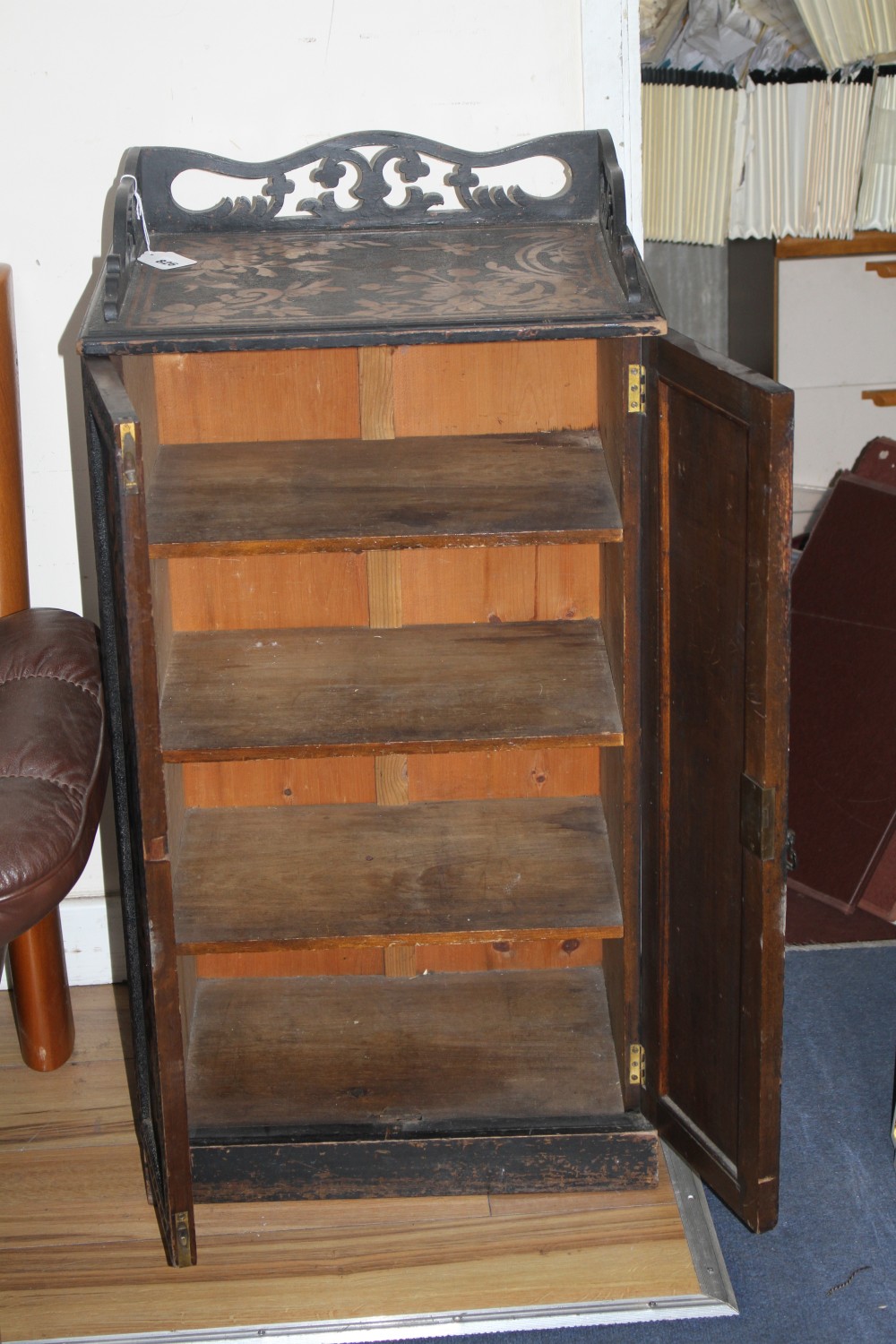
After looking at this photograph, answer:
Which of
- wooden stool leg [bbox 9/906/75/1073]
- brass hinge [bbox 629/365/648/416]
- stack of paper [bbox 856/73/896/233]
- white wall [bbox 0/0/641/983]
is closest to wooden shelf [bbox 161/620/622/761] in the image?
brass hinge [bbox 629/365/648/416]

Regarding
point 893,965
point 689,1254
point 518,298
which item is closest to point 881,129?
point 518,298

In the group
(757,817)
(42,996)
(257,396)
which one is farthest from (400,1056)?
(257,396)

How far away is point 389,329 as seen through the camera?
69.0 inches

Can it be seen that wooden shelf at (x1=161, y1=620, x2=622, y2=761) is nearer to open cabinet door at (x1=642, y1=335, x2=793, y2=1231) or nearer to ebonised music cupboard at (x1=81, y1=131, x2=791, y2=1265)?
ebonised music cupboard at (x1=81, y1=131, x2=791, y2=1265)

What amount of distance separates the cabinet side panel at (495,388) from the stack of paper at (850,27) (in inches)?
48.0

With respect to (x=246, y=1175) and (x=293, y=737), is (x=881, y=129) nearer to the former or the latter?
(x=293, y=737)

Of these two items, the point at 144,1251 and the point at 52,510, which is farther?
the point at 52,510

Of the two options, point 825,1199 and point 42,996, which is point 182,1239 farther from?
point 825,1199

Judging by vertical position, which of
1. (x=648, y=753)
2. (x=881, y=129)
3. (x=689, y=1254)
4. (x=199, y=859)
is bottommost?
(x=689, y=1254)

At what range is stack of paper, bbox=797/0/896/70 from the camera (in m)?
2.87

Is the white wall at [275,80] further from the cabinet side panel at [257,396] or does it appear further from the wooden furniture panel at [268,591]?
the wooden furniture panel at [268,591]

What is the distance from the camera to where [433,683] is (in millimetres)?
2062

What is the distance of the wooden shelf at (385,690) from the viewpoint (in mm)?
1920

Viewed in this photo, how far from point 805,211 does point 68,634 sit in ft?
6.29
